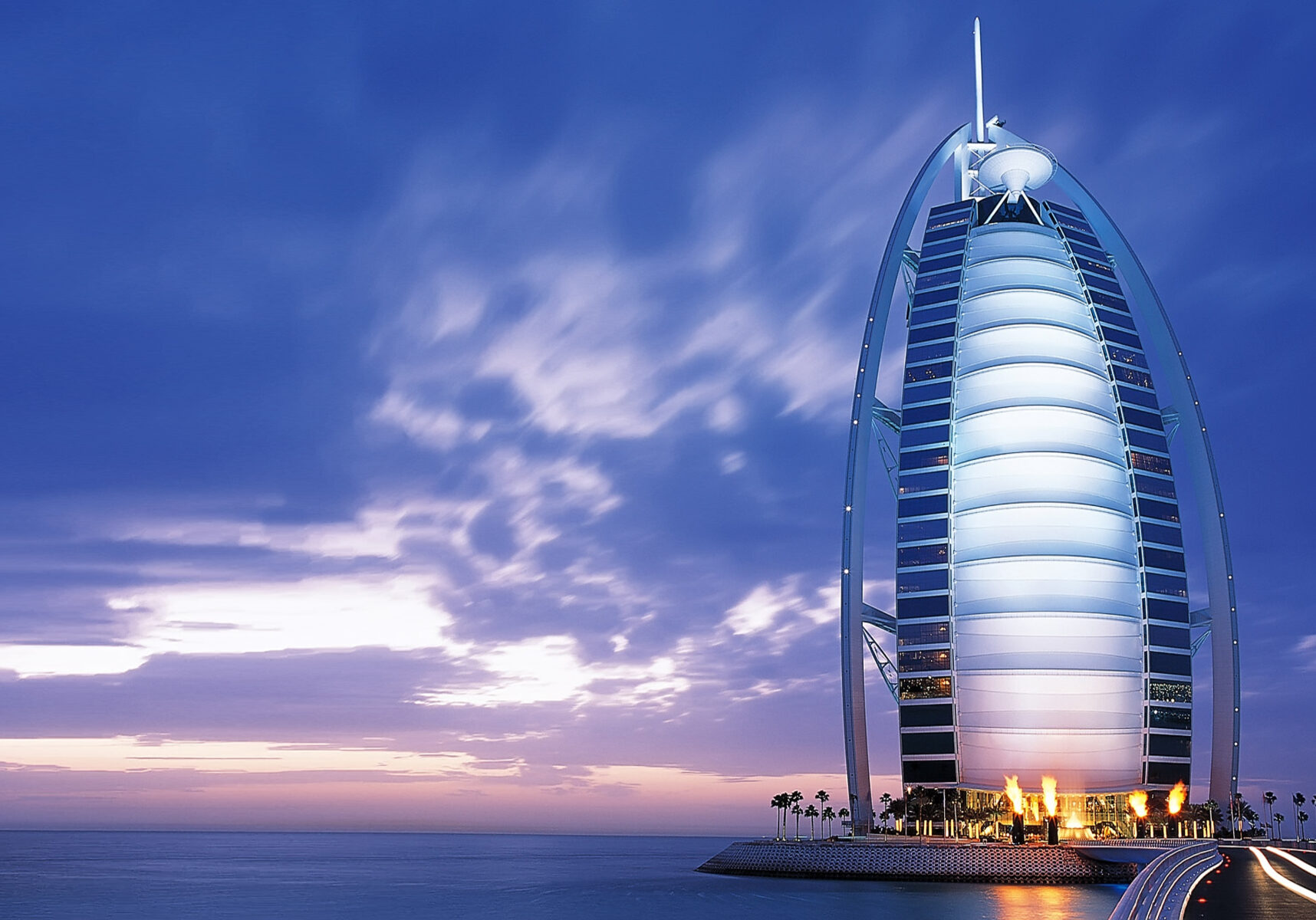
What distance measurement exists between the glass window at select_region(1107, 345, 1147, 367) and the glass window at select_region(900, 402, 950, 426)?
21693 mm

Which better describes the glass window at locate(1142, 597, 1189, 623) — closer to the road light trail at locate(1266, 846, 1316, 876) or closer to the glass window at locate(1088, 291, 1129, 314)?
the glass window at locate(1088, 291, 1129, 314)

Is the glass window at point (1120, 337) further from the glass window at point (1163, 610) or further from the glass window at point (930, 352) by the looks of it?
the glass window at point (1163, 610)

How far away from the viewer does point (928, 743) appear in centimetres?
13088

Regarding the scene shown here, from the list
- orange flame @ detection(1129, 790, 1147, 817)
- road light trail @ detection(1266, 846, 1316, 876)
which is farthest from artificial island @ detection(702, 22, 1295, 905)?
road light trail @ detection(1266, 846, 1316, 876)

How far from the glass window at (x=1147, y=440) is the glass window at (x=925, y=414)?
69.4 ft

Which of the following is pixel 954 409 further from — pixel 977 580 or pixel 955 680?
pixel 955 680

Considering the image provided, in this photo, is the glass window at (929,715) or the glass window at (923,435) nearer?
the glass window at (929,715)

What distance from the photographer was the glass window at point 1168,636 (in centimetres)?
13525

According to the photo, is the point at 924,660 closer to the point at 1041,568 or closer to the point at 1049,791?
the point at 1041,568

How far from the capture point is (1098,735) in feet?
427

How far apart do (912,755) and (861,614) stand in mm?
17036

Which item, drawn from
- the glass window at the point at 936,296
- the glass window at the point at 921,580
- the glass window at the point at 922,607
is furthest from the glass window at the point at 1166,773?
the glass window at the point at 936,296

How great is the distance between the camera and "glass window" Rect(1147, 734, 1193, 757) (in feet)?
438

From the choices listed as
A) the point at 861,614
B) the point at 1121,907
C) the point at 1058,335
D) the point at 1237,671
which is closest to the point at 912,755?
the point at 861,614
